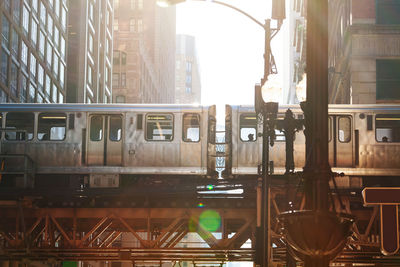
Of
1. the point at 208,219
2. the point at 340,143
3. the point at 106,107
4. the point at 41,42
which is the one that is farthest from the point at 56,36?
the point at 340,143

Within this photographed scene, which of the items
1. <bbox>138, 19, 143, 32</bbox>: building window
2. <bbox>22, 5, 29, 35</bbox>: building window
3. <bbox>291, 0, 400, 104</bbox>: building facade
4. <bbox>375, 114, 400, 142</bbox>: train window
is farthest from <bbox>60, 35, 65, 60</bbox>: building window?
<bbox>138, 19, 143, 32</bbox>: building window

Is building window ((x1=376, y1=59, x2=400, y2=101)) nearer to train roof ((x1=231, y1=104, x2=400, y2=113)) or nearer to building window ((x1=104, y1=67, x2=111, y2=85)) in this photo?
train roof ((x1=231, y1=104, x2=400, y2=113))

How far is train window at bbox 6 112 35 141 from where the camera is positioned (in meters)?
28.8

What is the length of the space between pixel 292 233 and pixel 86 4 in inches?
2796

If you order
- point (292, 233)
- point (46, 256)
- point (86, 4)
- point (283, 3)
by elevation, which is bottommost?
point (46, 256)

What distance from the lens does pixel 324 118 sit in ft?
25.5

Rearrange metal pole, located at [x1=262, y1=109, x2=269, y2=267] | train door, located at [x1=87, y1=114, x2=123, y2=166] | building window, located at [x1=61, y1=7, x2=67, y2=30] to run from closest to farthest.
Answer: metal pole, located at [x1=262, y1=109, x2=269, y2=267] → train door, located at [x1=87, y1=114, x2=123, y2=166] → building window, located at [x1=61, y1=7, x2=67, y2=30]

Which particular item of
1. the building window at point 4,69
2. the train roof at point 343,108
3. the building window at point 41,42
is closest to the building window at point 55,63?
the building window at point 41,42

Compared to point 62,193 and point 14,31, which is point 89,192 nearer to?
point 62,193

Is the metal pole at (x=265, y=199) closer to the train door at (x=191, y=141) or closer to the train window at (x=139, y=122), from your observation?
the train door at (x=191, y=141)

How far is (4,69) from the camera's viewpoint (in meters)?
50.5

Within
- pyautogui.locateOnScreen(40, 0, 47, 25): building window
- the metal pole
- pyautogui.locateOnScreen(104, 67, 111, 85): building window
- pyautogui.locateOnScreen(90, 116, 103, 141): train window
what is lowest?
the metal pole

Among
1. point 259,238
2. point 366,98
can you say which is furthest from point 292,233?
point 366,98

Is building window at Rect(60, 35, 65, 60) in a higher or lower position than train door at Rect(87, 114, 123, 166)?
higher
